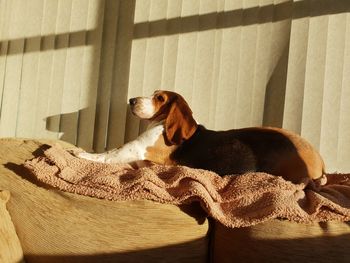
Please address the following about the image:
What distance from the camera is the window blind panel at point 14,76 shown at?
9.93ft

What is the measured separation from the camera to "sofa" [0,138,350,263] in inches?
60.7

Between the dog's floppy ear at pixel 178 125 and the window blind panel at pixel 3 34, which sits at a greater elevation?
the window blind panel at pixel 3 34

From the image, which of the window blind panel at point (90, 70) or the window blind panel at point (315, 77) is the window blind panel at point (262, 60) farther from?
the window blind panel at point (90, 70)

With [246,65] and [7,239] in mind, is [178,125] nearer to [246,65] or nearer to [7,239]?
[246,65]

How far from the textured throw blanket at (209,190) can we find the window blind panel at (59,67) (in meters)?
1.12

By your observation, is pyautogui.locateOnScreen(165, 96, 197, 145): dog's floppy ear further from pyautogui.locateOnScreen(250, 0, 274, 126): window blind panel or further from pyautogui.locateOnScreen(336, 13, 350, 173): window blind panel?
pyautogui.locateOnScreen(336, 13, 350, 173): window blind panel

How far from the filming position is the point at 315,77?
7.52ft

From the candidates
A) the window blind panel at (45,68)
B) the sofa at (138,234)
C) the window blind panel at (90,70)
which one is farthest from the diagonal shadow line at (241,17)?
the sofa at (138,234)

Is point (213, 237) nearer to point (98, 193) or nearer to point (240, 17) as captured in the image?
point (98, 193)

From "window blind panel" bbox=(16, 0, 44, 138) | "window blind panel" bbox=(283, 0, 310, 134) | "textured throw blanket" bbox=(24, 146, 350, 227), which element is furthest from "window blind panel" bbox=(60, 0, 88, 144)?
"window blind panel" bbox=(283, 0, 310, 134)

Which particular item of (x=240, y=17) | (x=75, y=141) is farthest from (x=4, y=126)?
(x=240, y=17)

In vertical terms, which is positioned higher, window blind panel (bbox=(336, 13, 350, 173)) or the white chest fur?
window blind panel (bbox=(336, 13, 350, 173))

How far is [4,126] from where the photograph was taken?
3.04 meters

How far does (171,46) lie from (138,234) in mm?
1338
